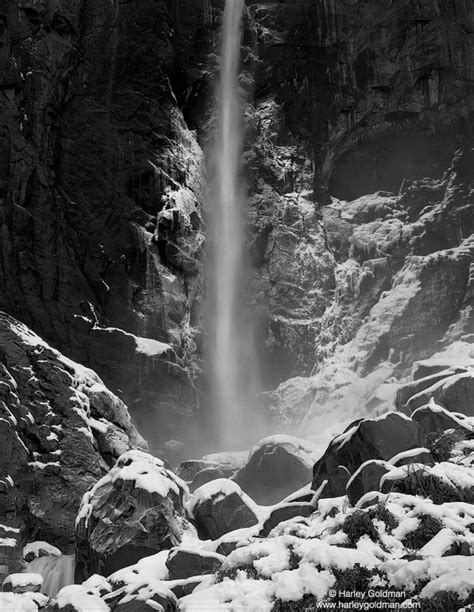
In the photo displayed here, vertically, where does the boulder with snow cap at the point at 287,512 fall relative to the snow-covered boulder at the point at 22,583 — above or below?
above

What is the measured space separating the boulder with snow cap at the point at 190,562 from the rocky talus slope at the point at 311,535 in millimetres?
22

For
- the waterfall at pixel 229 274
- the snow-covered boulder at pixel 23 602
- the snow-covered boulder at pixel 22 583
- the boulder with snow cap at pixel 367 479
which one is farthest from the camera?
the waterfall at pixel 229 274

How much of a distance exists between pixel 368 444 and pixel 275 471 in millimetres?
11824

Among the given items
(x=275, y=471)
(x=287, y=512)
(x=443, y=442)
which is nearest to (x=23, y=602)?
(x=287, y=512)

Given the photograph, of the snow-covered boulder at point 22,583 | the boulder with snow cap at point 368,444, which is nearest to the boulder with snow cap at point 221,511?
the boulder with snow cap at point 368,444

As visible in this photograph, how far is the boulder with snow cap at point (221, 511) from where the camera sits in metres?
22.5

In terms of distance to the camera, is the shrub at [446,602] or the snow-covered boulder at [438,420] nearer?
the shrub at [446,602]

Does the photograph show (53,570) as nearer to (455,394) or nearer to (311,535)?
(311,535)

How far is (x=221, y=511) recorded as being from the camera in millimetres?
22891

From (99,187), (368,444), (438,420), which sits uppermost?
(99,187)

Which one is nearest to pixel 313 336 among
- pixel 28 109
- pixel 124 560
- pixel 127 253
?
pixel 127 253

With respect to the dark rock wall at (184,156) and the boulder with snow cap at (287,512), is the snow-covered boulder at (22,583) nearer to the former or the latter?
the boulder with snow cap at (287,512)

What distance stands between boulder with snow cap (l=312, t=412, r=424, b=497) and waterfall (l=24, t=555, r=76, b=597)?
856 centimetres

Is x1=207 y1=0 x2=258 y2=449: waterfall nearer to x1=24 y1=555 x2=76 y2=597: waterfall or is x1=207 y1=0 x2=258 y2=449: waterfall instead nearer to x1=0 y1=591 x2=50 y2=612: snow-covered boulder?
x1=24 y1=555 x2=76 y2=597: waterfall
